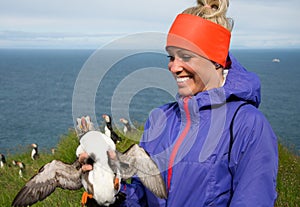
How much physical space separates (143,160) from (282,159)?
7921 mm

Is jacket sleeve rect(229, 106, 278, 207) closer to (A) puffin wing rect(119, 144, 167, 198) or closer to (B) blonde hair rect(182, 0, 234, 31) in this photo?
(A) puffin wing rect(119, 144, 167, 198)

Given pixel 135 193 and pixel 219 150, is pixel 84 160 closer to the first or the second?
pixel 135 193

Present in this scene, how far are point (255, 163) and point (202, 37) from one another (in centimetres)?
99

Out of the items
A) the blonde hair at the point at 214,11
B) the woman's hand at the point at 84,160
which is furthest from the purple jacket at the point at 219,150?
the woman's hand at the point at 84,160

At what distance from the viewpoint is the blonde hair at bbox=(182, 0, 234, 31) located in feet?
8.97

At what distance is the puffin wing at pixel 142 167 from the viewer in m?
2.75

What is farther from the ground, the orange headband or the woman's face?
the orange headband

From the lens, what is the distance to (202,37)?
2.83 meters

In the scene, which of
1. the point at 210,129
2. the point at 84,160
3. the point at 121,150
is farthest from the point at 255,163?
the point at 121,150

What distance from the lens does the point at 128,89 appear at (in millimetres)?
2811

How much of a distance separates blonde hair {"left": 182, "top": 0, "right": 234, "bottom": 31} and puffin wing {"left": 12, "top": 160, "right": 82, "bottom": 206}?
1.47 meters

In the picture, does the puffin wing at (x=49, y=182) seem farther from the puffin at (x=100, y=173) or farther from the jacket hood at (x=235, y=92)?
the jacket hood at (x=235, y=92)

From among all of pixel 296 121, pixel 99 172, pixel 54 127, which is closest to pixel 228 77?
pixel 99 172

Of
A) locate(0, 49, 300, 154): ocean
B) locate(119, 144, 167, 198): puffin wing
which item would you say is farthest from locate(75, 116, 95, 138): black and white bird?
locate(119, 144, 167, 198): puffin wing
